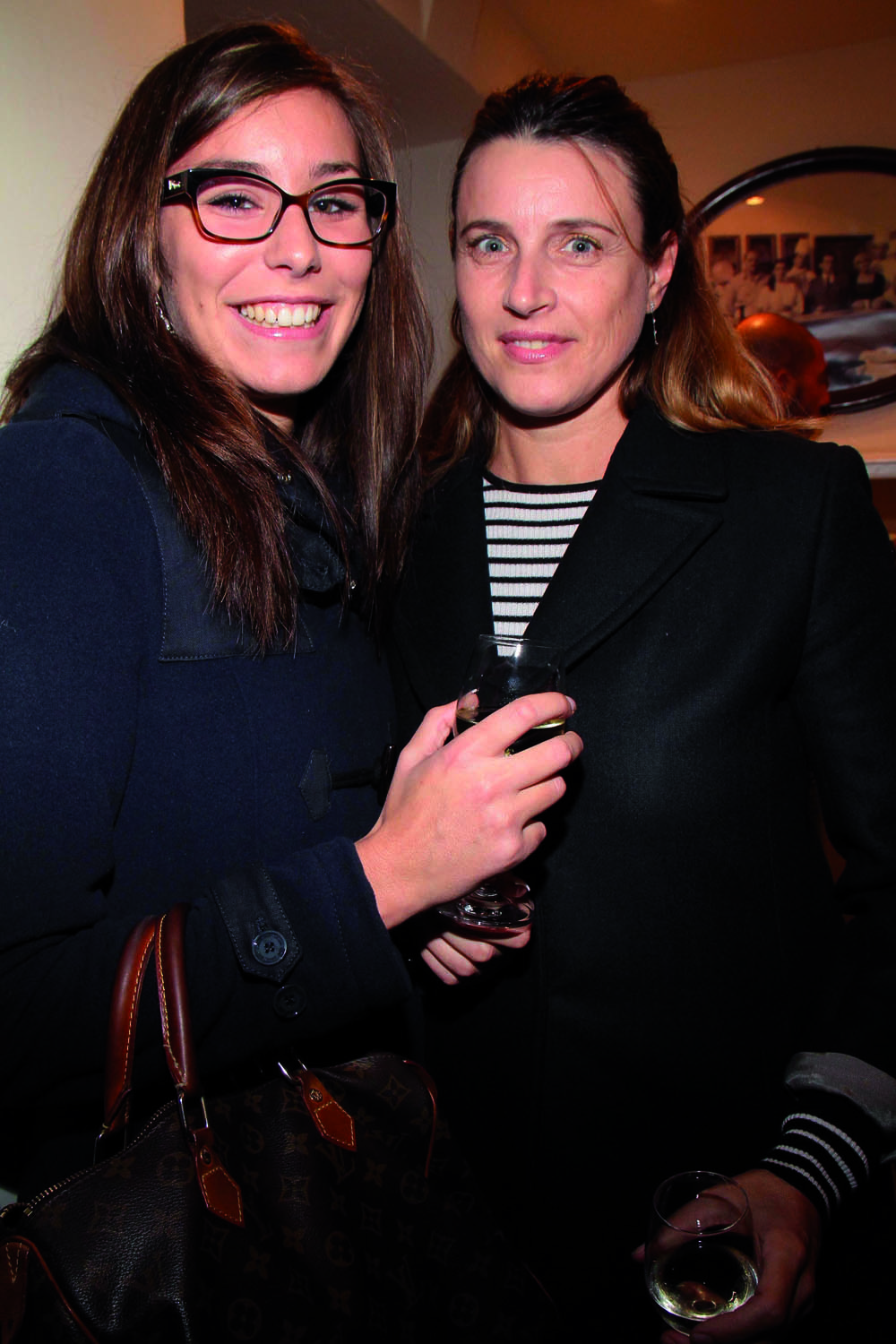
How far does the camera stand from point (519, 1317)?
114 cm

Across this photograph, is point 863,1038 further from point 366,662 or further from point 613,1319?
point 366,662

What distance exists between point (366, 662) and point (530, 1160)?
83 centimetres

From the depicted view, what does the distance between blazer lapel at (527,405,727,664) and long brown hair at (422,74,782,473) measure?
0.12m

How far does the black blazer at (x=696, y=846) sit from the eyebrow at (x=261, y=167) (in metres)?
0.70

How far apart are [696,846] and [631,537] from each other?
0.49 meters

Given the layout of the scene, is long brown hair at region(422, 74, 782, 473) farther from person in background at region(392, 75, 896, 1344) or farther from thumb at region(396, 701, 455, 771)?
thumb at region(396, 701, 455, 771)

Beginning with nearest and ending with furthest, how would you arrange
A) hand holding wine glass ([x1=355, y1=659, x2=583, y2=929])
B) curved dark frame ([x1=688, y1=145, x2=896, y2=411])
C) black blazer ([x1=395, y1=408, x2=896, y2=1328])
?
hand holding wine glass ([x1=355, y1=659, x2=583, y2=929]) < black blazer ([x1=395, y1=408, x2=896, y2=1328]) < curved dark frame ([x1=688, y1=145, x2=896, y2=411])

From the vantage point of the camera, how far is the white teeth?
144 cm

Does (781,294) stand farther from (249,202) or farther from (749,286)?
(249,202)

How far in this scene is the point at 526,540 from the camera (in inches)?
68.7

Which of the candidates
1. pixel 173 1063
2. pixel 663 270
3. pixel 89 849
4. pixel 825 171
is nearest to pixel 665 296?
pixel 663 270

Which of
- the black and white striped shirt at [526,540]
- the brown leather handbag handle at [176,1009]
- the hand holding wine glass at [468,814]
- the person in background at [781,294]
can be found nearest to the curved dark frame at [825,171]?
the person in background at [781,294]

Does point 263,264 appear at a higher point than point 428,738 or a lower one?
higher

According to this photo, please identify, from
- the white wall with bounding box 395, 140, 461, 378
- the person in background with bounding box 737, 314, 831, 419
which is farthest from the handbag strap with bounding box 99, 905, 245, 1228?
the white wall with bounding box 395, 140, 461, 378
